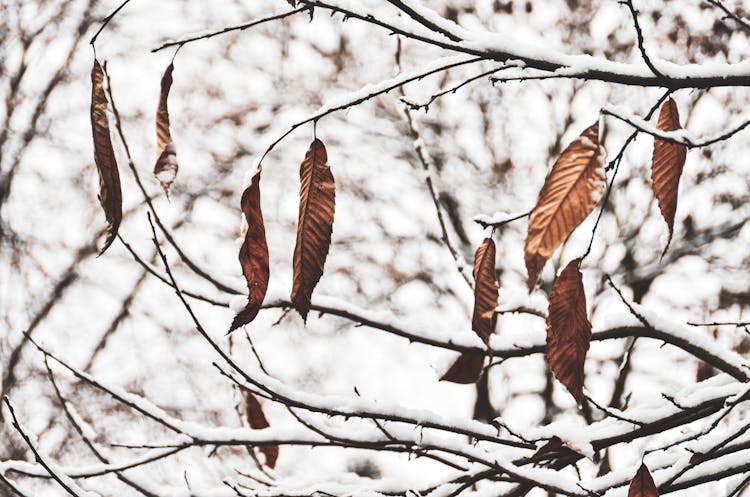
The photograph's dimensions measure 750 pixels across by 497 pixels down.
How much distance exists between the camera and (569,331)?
1.03m

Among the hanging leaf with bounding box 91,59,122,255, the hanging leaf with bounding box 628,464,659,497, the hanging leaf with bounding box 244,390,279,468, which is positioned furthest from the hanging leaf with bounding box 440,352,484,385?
the hanging leaf with bounding box 91,59,122,255

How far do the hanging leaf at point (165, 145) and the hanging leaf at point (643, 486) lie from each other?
850 mm

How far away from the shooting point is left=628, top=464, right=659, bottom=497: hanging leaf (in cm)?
116

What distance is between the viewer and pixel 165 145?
1.10 meters

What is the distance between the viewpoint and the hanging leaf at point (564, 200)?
35.6 inches

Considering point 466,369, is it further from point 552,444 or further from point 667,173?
point 667,173

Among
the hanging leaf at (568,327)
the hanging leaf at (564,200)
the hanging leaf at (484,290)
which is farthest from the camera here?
the hanging leaf at (484,290)

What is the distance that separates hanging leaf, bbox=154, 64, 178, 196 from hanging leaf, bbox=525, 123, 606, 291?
51cm

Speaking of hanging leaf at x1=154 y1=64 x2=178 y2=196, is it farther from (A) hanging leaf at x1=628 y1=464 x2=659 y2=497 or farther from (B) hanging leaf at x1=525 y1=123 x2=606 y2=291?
(A) hanging leaf at x1=628 y1=464 x2=659 y2=497

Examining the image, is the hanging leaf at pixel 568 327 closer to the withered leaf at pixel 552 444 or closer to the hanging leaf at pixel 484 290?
the hanging leaf at pixel 484 290

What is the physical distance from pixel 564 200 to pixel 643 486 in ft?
1.77

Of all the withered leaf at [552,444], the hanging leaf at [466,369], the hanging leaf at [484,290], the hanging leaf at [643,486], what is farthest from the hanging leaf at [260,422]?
the hanging leaf at [643,486]

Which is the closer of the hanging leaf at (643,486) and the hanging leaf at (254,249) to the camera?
the hanging leaf at (254,249)

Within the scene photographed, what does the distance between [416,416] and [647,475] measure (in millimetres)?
483
